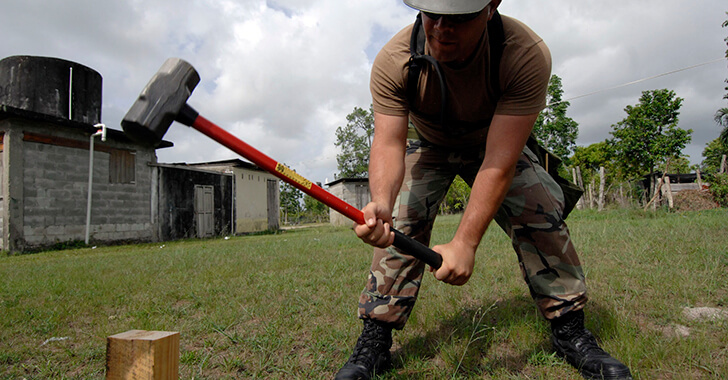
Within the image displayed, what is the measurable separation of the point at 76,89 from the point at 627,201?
18.9 metres

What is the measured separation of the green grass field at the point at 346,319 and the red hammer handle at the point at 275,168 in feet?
1.89

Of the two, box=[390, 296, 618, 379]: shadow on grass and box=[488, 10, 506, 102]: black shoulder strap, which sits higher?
box=[488, 10, 506, 102]: black shoulder strap

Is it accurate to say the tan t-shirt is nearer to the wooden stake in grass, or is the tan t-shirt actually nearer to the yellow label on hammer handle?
the yellow label on hammer handle

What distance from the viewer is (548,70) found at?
6.07ft

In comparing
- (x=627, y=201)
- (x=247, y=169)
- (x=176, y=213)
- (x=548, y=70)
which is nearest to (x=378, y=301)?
(x=548, y=70)

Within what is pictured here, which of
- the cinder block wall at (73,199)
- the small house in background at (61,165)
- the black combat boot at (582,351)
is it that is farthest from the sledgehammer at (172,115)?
the cinder block wall at (73,199)

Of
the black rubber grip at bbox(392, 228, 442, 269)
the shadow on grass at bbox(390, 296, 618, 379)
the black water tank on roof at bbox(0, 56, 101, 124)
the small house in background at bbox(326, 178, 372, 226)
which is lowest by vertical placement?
the shadow on grass at bbox(390, 296, 618, 379)

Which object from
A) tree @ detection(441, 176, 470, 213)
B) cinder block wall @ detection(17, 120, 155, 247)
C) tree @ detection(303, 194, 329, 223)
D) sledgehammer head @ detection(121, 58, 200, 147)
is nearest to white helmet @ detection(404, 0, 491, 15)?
sledgehammer head @ detection(121, 58, 200, 147)

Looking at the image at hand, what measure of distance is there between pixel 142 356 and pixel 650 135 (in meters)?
29.8

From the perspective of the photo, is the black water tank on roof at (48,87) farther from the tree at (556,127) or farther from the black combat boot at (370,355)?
the tree at (556,127)

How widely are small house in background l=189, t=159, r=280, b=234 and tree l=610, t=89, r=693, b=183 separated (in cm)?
2179

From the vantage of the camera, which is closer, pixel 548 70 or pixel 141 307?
pixel 548 70

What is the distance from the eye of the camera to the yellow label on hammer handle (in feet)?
5.00

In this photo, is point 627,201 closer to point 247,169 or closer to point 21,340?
point 21,340
